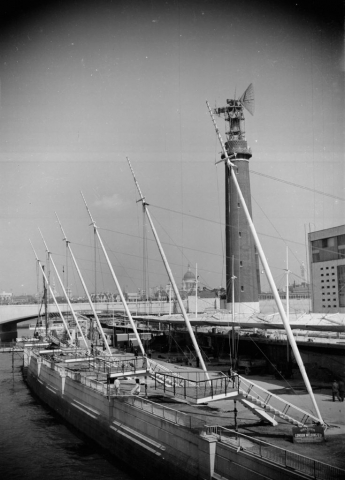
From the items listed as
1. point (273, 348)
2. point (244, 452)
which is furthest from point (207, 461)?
point (273, 348)

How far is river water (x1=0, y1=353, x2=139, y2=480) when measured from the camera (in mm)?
25875

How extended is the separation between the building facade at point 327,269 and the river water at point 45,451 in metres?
37.2

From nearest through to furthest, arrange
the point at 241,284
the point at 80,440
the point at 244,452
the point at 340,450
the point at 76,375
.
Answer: the point at 244,452
the point at 340,450
the point at 80,440
the point at 76,375
the point at 241,284

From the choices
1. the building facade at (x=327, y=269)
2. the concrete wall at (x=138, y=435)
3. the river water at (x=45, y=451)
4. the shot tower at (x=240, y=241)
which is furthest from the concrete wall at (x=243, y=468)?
the building facade at (x=327, y=269)

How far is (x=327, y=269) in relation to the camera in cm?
6594

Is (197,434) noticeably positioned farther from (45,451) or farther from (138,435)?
(45,451)

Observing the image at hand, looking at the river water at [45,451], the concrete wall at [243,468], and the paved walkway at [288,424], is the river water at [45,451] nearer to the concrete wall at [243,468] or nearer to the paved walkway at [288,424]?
the paved walkway at [288,424]

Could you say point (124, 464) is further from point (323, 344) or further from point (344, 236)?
point (344, 236)

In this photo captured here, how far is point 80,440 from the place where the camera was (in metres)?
33.0

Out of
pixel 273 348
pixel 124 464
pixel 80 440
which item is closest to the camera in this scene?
pixel 124 464

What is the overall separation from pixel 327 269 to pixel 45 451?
45.6 m

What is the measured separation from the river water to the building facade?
122 feet

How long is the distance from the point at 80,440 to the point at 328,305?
40888mm

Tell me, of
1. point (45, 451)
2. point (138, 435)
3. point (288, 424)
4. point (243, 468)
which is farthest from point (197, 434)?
point (45, 451)
